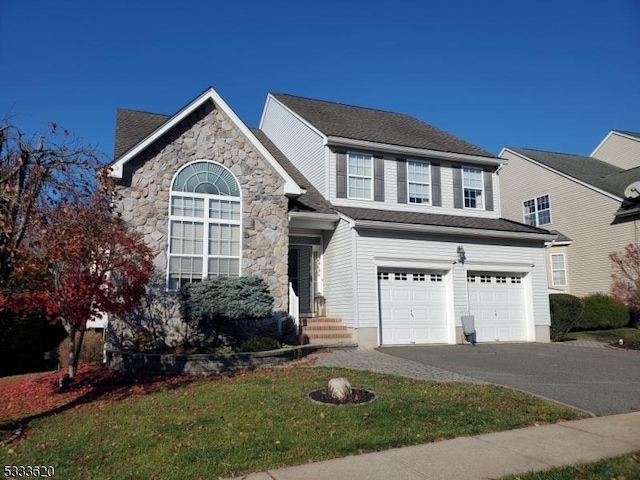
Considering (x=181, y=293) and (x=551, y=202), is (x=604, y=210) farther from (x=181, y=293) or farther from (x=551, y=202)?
(x=181, y=293)

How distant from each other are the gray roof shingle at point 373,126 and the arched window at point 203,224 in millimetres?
4857

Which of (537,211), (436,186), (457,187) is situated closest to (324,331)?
(436,186)

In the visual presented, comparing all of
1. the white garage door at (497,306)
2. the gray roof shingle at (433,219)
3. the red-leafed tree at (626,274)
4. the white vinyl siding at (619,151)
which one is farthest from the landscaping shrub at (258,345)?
the white vinyl siding at (619,151)

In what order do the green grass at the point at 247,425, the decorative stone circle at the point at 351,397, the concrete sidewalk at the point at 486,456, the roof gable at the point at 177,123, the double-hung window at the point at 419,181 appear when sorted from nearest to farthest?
the concrete sidewalk at the point at 486,456, the green grass at the point at 247,425, the decorative stone circle at the point at 351,397, the roof gable at the point at 177,123, the double-hung window at the point at 419,181

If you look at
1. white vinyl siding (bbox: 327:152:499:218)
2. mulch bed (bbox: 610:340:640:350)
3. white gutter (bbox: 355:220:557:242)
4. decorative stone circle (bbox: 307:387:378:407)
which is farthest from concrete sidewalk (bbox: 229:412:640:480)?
white vinyl siding (bbox: 327:152:499:218)

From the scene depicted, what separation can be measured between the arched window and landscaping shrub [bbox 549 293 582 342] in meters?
11.2

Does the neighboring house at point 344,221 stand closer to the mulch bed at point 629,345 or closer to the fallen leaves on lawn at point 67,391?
the mulch bed at point 629,345

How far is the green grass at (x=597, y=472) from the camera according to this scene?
4.76 metres

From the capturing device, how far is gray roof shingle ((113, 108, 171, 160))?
13.7m

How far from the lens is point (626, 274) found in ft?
64.7

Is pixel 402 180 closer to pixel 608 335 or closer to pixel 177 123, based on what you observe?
pixel 177 123

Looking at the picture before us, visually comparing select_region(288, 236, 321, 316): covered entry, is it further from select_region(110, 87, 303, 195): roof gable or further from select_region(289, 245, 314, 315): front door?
select_region(110, 87, 303, 195): roof gable

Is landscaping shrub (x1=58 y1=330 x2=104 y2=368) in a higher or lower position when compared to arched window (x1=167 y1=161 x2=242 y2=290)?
lower

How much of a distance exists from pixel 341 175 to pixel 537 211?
13.6m
